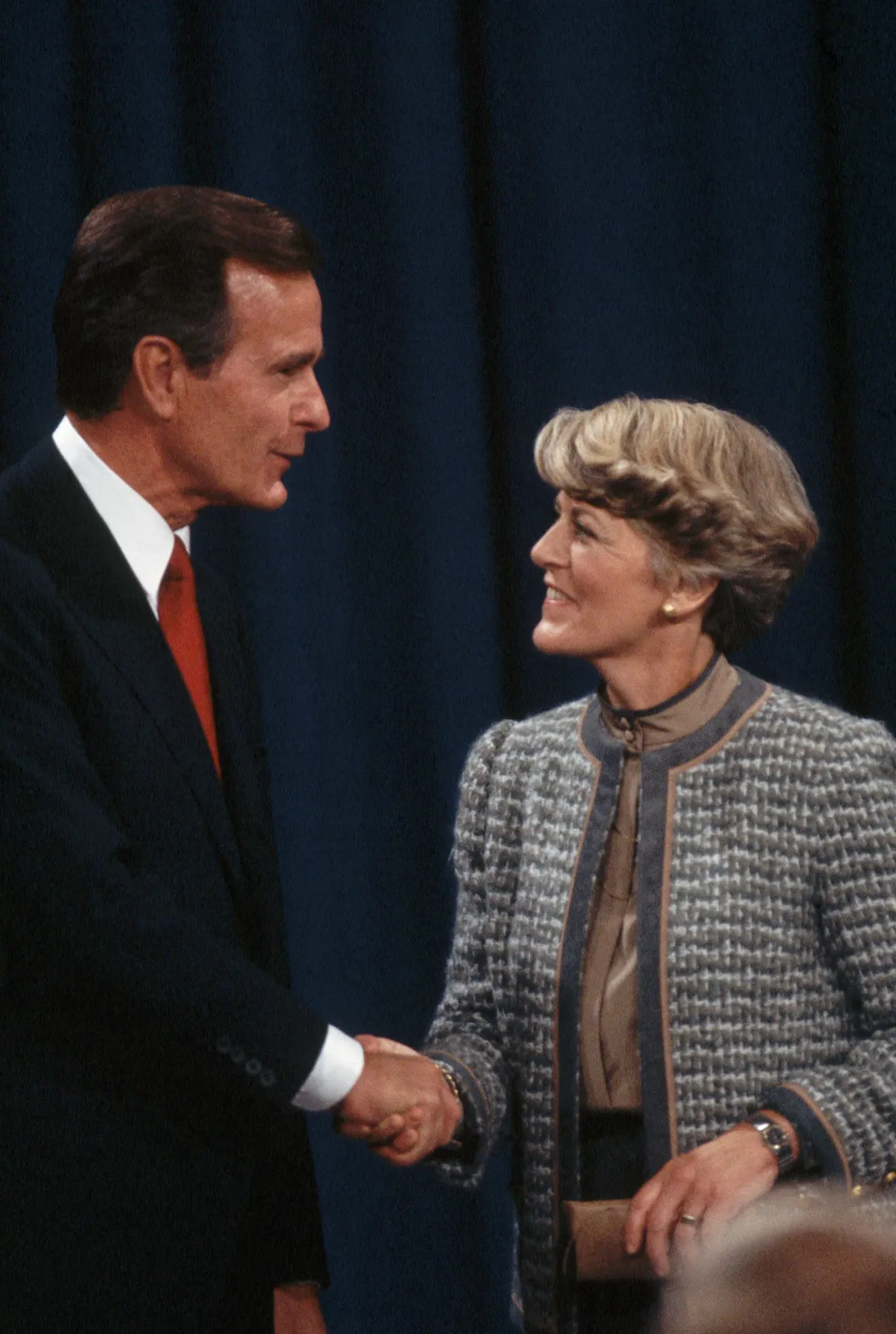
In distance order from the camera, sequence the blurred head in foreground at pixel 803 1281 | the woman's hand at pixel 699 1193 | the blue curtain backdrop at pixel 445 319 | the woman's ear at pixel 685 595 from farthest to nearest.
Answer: the blue curtain backdrop at pixel 445 319 < the woman's ear at pixel 685 595 < the woman's hand at pixel 699 1193 < the blurred head in foreground at pixel 803 1281

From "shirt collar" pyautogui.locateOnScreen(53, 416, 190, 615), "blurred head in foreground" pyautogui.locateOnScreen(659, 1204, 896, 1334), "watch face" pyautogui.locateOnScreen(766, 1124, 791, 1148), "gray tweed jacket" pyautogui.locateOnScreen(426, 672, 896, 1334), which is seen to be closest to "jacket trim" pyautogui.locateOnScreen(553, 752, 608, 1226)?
"gray tweed jacket" pyautogui.locateOnScreen(426, 672, 896, 1334)

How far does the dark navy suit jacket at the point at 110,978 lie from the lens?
4.64 feet

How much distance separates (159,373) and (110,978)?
614 millimetres

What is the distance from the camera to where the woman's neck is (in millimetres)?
1745

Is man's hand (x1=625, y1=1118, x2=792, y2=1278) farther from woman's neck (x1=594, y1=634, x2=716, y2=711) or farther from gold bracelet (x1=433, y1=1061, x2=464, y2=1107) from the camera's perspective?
woman's neck (x1=594, y1=634, x2=716, y2=711)

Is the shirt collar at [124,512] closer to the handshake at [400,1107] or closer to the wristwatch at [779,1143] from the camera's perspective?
the handshake at [400,1107]

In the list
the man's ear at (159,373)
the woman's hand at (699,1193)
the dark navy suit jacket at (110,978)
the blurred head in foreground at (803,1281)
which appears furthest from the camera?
the man's ear at (159,373)

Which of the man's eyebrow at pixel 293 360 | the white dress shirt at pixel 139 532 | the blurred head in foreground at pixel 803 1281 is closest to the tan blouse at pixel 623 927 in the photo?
the white dress shirt at pixel 139 532

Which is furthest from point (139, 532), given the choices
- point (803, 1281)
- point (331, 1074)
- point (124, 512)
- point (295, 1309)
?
point (803, 1281)

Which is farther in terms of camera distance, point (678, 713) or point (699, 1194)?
point (678, 713)

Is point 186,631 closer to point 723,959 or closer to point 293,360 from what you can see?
point 293,360

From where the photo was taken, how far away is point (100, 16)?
7.61ft

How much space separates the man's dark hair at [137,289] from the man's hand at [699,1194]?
3.06 ft

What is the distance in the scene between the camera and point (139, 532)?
159 centimetres
